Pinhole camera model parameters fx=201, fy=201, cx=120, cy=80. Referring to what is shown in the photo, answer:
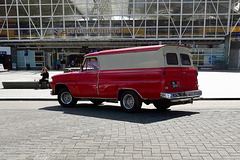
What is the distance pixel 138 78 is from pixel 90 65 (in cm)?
208

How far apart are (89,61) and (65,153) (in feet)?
14.4

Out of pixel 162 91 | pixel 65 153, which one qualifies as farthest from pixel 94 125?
pixel 162 91

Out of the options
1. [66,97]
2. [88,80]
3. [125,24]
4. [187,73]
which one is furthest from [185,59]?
[125,24]

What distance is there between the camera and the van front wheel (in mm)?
6377

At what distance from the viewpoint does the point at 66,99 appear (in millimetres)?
8125

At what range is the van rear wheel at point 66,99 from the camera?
313 inches

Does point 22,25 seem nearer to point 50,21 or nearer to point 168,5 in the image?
point 50,21

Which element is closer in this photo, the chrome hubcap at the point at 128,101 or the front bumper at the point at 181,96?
the front bumper at the point at 181,96

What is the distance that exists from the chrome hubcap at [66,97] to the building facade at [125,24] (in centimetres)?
2249

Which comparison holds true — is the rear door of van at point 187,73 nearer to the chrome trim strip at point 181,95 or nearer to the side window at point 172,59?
the chrome trim strip at point 181,95

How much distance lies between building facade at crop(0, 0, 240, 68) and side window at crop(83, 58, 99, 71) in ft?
74.9

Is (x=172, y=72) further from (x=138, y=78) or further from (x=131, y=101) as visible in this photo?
(x=131, y=101)

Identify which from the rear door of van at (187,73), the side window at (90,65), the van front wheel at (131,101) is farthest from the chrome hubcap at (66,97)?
the rear door of van at (187,73)

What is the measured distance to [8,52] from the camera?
1261 inches
